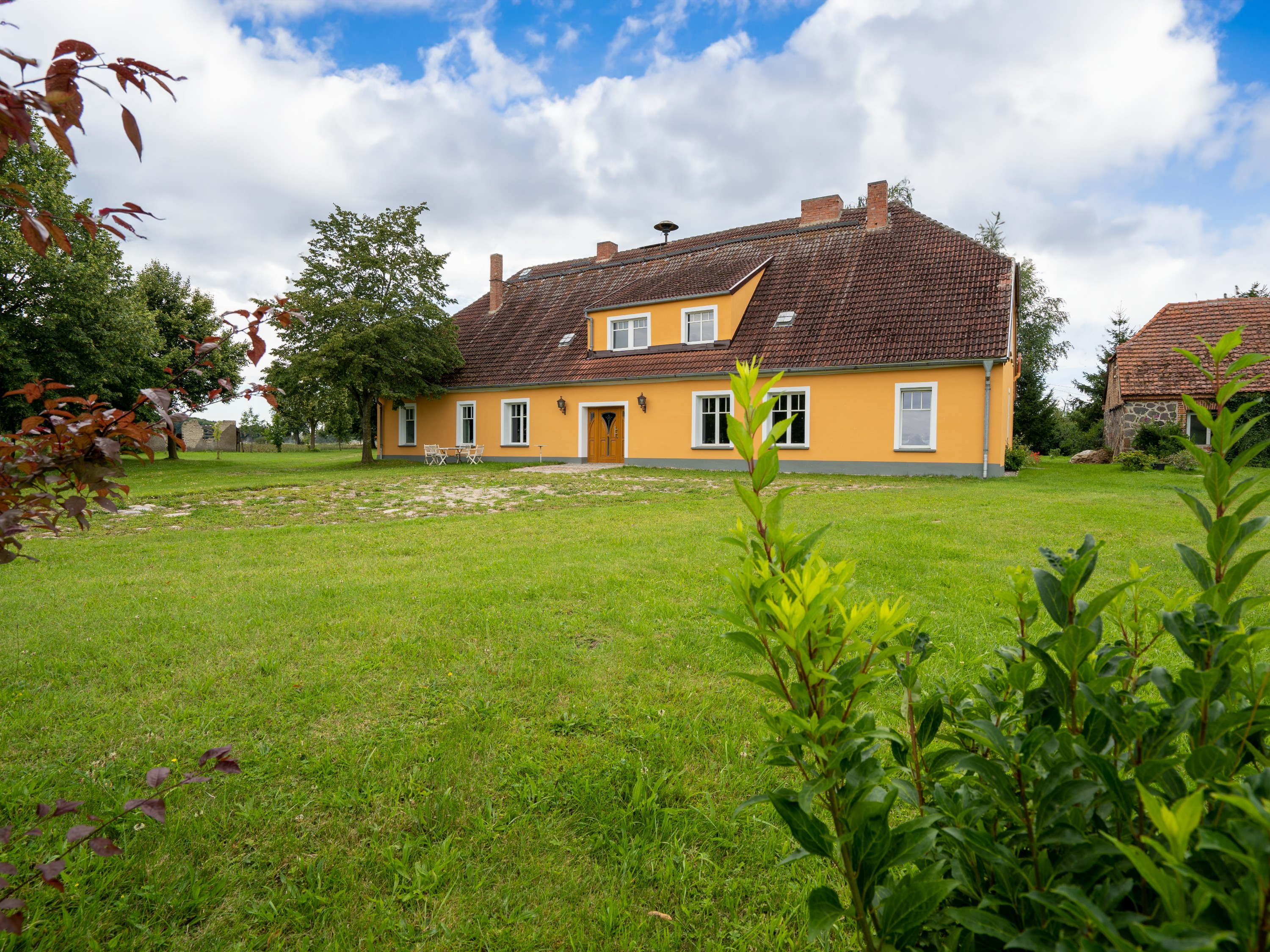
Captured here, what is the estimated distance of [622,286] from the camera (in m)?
24.4

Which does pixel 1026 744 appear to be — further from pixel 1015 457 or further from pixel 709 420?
pixel 1015 457

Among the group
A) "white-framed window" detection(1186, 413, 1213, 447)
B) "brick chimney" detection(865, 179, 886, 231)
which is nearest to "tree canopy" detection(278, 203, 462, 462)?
"brick chimney" detection(865, 179, 886, 231)

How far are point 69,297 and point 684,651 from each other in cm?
2289

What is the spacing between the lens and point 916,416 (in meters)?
17.1

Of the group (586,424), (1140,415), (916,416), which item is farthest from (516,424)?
(1140,415)

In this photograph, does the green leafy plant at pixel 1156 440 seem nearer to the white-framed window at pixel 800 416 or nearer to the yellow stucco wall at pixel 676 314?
the white-framed window at pixel 800 416

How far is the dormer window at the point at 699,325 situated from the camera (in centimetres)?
2020

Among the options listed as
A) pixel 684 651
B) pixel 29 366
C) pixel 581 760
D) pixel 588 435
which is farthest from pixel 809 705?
pixel 29 366

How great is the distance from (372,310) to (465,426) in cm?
539

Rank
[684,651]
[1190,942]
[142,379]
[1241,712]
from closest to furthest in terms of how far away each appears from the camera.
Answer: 1. [1190,942]
2. [1241,712]
3. [684,651]
4. [142,379]

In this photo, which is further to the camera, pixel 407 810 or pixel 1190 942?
pixel 407 810

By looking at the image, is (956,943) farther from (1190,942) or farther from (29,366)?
(29,366)

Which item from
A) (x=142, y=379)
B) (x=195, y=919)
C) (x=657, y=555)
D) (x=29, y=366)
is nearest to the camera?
(x=195, y=919)

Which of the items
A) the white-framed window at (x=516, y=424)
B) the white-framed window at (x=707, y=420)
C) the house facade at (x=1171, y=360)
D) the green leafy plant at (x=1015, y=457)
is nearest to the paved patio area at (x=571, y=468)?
the white-framed window at (x=516, y=424)
